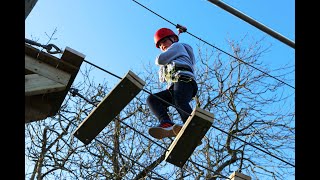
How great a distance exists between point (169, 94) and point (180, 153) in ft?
4.01

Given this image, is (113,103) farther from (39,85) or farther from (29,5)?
(29,5)

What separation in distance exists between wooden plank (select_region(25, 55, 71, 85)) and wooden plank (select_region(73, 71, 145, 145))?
0.45 metres

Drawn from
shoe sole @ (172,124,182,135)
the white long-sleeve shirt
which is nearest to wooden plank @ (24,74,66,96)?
shoe sole @ (172,124,182,135)

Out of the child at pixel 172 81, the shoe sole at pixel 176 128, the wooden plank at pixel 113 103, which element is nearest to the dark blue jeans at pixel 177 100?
the child at pixel 172 81

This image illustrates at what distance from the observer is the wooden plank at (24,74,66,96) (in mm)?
3400

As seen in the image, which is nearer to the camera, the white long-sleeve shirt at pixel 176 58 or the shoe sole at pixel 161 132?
the shoe sole at pixel 161 132

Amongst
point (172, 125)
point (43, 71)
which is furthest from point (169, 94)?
point (43, 71)

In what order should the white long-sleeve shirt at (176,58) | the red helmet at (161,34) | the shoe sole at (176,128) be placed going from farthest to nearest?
the red helmet at (161,34)
the white long-sleeve shirt at (176,58)
the shoe sole at (176,128)

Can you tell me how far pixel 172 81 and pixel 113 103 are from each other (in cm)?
138

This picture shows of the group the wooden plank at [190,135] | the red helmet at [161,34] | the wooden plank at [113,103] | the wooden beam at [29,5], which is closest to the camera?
the wooden beam at [29,5]

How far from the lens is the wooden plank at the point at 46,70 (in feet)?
11.4

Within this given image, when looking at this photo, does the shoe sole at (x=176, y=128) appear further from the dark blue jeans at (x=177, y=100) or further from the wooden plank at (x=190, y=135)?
the wooden plank at (x=190, y=135)
